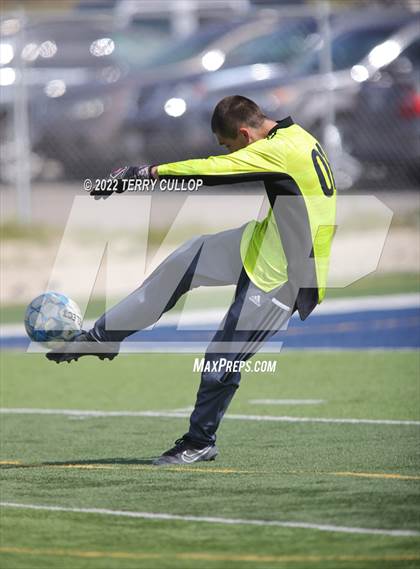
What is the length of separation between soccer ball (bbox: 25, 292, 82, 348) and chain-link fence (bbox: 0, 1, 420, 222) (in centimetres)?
938

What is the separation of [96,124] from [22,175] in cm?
320

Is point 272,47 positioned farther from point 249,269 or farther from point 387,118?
point 249,269

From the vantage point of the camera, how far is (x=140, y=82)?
19.9m

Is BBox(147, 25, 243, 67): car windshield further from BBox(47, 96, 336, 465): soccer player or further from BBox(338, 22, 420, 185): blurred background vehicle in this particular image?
BBox(47, 96, 336, 465): soccer player

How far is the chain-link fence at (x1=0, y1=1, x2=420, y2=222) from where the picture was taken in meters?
17.5

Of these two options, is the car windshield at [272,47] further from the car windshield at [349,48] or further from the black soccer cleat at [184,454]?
the black soccer cleat at [184,454]

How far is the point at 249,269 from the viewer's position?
7.09 meters

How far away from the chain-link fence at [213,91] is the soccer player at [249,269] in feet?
31.4

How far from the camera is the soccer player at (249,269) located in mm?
7016

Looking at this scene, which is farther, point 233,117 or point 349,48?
point 349,48

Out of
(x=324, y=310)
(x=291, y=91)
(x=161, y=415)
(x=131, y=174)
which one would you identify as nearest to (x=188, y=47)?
(x=291, y=91)

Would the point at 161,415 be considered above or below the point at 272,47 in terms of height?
below

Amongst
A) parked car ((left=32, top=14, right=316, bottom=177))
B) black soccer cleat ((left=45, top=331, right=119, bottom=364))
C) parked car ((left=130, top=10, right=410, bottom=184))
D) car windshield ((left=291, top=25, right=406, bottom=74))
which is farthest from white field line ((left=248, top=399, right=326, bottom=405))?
parked car ((left=32, top=14, right=316, bottom=177))

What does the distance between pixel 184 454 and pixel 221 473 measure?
0.39 m
